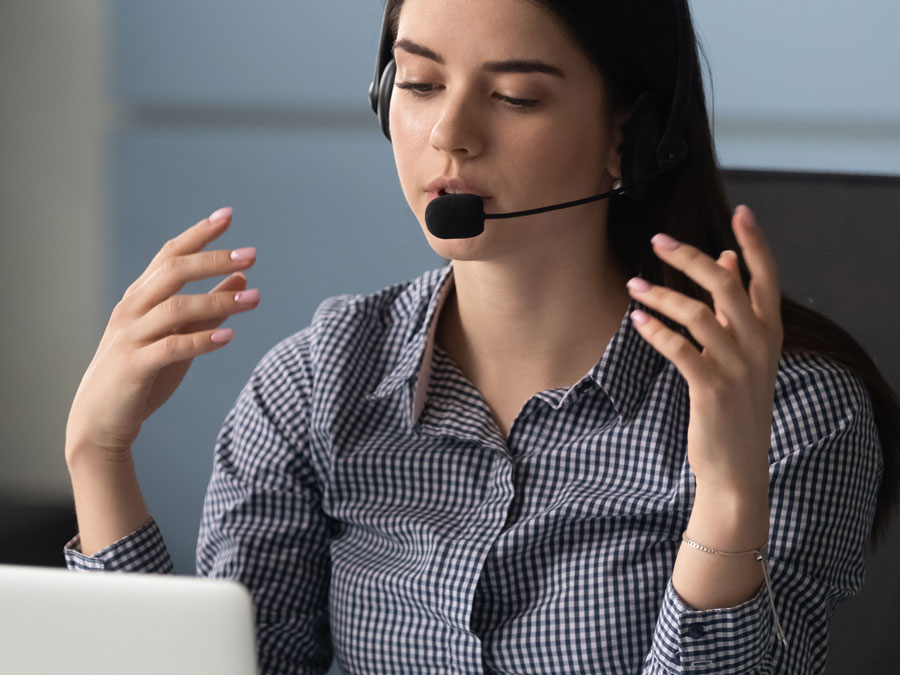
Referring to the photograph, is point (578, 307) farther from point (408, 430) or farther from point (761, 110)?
point (761, 110)

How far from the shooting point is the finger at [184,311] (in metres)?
0.92

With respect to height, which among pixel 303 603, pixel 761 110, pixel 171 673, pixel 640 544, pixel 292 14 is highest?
pixel 292 14

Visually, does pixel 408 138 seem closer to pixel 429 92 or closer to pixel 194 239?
pixel 429 92

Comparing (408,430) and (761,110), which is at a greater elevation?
(761,110)

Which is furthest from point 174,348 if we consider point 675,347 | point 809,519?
point 809,519

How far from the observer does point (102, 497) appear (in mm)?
1014

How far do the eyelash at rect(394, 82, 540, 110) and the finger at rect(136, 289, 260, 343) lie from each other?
239 mm

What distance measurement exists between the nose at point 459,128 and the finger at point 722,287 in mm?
238

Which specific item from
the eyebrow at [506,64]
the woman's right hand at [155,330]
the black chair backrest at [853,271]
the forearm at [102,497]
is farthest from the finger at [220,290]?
the black chair backrest at [853,271]

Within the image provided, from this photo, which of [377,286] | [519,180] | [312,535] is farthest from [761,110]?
[312,535]

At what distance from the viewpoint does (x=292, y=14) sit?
2.08m

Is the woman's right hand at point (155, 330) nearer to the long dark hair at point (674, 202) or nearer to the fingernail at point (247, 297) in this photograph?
the fingernail at point (247, 297)

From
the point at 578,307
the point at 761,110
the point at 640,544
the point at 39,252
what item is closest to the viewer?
the point at 640,544

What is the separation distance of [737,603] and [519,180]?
15.9 inches
